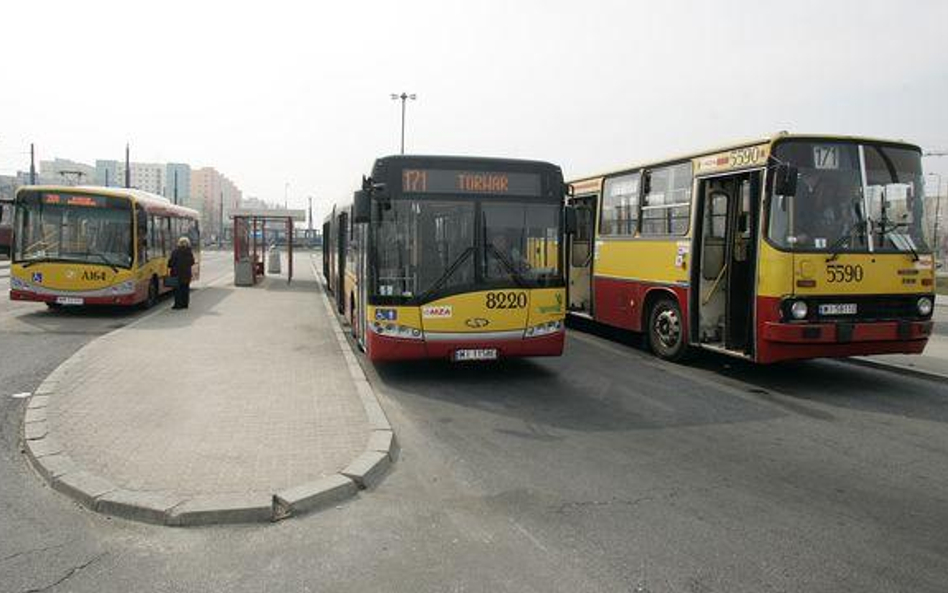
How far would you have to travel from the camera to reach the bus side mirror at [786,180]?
8305mm

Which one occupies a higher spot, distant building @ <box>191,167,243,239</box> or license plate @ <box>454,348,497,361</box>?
distant building @ <box>191,167,243,239</box>

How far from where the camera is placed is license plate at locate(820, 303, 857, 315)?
881 centimetres

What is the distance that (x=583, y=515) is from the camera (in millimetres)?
4832

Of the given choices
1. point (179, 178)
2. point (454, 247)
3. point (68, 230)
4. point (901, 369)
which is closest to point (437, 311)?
point (454, 247)

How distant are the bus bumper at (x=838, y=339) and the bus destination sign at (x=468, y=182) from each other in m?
3.47

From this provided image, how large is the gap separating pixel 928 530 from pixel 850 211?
531cm

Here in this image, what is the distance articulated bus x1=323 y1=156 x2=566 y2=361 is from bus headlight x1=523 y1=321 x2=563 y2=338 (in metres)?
0.01

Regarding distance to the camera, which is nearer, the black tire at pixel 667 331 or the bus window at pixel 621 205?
the black tire at pixel 667 331

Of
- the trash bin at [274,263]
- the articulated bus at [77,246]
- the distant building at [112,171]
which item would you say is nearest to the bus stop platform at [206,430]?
the articulated bus at [77,246]

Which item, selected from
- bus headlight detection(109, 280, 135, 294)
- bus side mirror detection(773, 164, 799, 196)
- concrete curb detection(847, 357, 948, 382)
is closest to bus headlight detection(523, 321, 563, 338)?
bus side mirror detection(773, 164, 799, 196)

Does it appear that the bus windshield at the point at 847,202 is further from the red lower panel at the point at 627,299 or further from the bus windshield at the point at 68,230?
the bus windshield at the point at 68,230

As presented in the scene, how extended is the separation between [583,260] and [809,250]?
21.0ft

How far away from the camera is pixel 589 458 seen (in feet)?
20.0

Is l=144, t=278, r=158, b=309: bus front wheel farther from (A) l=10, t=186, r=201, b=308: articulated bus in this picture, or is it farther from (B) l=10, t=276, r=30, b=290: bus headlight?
(B) l=10, t=276, r=30, b=290: bus headlight
